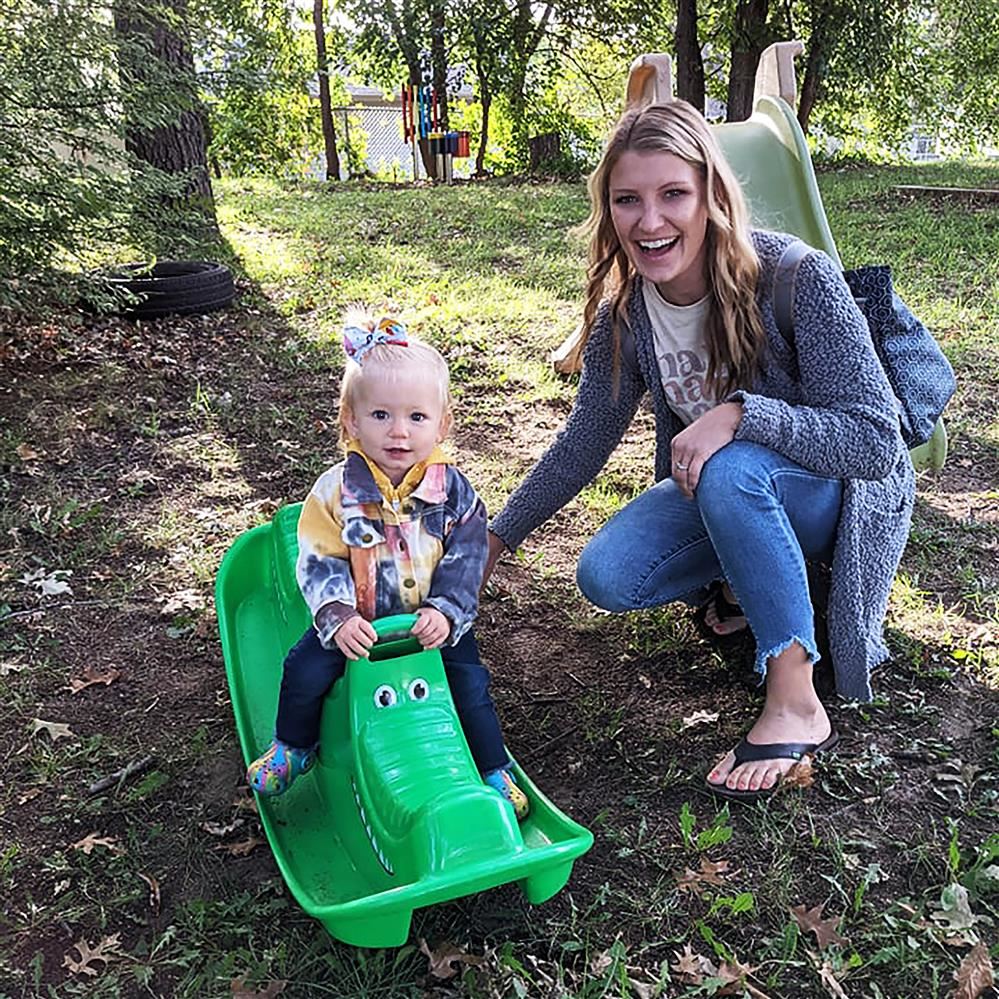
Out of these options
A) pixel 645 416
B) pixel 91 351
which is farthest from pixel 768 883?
pixel 91 351

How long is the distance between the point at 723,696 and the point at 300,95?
18827mm

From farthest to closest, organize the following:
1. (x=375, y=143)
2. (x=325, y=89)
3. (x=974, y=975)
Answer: (x=375, y=143) → (x=325, y=89) → (x=974, y=975)

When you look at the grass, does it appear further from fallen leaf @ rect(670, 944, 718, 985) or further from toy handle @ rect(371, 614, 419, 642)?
toy handle @ rect(371, 614, 419, 642)

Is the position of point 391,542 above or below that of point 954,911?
above

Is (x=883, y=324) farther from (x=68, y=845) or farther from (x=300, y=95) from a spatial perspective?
(x=300, y=95)

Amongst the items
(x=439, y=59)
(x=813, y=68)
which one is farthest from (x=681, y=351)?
(x=439, y=59)

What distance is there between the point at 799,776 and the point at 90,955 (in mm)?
1530

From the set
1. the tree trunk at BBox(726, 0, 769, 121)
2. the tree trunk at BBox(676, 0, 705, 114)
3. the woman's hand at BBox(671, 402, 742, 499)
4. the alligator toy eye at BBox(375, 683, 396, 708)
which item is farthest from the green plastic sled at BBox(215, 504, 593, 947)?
the tree trunk at BBox(676, 0, 705, 114)

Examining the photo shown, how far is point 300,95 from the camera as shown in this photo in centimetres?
1927

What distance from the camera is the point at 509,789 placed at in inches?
85.3

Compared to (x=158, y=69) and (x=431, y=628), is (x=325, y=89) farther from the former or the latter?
(x=431, y=628)

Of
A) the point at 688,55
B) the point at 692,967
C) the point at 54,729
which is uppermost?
the point at 688,55

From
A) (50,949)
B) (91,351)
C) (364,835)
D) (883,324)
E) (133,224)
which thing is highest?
(133,224)

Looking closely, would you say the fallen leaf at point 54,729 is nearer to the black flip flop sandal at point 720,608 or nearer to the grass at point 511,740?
the grass at point 511,740
